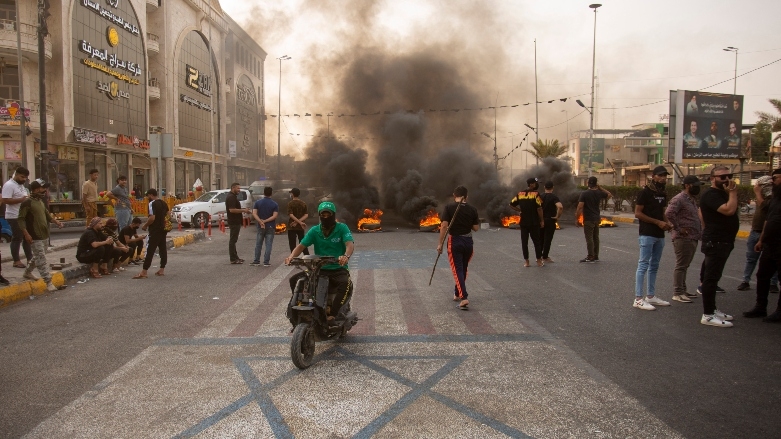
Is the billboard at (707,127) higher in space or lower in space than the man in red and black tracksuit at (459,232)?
higher

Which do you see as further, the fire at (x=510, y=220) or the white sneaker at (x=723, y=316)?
the fire at (x=510, y=220)

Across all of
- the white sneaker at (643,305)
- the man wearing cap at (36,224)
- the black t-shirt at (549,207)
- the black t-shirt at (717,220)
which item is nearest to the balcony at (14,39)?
the man wearing cap at (36,224)

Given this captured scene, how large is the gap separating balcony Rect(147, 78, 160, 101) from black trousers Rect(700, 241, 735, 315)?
3785 cm

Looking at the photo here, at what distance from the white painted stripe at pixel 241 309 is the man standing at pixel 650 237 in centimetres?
484

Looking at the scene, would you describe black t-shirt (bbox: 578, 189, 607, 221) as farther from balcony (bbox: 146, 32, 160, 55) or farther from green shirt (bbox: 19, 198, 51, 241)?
balcony (bbox: 146, 32, 160, 55)

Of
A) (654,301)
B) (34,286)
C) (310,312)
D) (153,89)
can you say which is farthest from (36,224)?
(153,89)

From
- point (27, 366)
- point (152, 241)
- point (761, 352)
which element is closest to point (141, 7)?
point (152, 241)

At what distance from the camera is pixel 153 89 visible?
37625mm

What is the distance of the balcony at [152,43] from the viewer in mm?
36719

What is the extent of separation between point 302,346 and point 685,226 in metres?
5.29

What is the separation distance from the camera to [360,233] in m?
19.9

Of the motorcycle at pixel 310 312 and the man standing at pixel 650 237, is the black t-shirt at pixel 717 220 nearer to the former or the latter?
the man standing at pixel 650 237

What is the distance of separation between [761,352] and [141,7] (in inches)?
1537

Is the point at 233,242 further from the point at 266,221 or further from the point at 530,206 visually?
the point at 530,206
